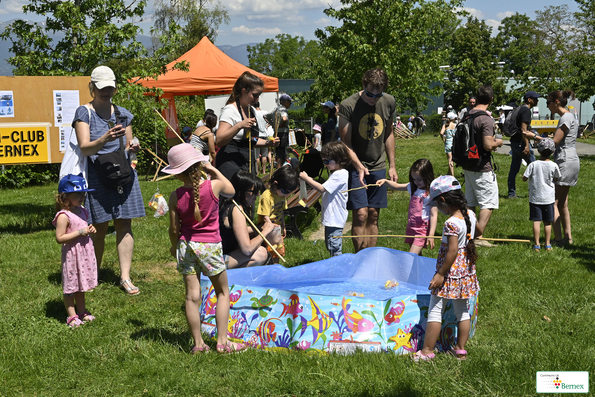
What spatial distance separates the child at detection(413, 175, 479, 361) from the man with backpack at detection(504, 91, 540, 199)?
20.1ft

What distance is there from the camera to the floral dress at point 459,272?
12.0 ft

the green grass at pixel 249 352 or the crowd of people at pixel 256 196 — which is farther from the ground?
the crowd of people at pixel 256 196

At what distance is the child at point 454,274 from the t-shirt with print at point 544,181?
3533 mm

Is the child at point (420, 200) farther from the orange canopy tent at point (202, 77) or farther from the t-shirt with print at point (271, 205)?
the orange canopy tent at point (202, 77)

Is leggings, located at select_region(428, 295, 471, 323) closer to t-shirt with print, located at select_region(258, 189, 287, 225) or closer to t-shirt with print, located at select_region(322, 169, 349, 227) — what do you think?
t-shirt with print, located at select_region(322, 169, 349, 227)

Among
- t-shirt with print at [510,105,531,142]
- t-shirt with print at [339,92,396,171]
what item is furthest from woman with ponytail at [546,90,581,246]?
t-shirt with print at [339,92,396,171]

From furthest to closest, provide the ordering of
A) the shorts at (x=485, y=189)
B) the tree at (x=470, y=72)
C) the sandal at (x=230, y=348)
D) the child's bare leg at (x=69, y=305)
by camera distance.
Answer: the tree at (x=470, y=72)
the shorts at (x=485, y=189)
the child's bare leg at (x=69, y=305)
the sandal at (x=230, y=348)

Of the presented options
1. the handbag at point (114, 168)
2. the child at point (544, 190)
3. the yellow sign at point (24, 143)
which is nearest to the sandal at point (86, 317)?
the handbag at point (114, 168)

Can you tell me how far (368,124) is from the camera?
5.71m

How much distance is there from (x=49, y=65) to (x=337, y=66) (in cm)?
865

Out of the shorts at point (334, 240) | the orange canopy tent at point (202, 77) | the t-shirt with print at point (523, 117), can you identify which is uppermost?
the orange canopy tent at point (202, 77)

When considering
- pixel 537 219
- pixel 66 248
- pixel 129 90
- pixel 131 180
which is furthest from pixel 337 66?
pixel 66 248

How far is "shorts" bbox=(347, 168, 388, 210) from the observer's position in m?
5.64

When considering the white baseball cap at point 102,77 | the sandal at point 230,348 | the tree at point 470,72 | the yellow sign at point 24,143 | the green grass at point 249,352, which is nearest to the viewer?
the green grass at point 249,352
